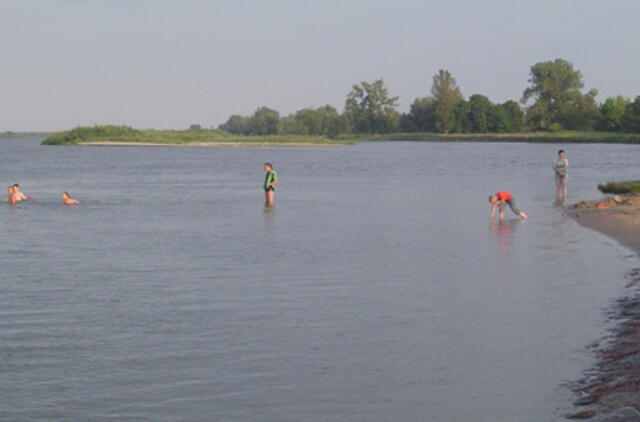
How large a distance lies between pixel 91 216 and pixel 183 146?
11275 cm

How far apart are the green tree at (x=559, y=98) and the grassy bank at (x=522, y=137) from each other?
4228 millimetres

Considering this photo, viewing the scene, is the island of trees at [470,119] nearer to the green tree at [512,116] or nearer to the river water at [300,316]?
the green tree at [512,116]

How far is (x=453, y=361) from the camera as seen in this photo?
34.0 ft

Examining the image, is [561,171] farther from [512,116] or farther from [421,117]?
[421,117]

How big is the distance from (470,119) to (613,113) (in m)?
40.0

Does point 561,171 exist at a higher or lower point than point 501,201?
higher

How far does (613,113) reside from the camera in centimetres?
14250

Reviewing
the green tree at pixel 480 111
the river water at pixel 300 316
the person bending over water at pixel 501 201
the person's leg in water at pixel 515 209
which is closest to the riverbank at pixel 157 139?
the green tree at pixel 480 111

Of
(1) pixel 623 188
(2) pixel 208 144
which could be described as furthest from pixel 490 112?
→ (1) pixel 623 188

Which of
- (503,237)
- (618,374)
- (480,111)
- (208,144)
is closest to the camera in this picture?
(618,374)

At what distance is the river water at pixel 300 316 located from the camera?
9.03 meters

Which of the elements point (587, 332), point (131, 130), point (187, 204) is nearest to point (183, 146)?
point (131, 130)

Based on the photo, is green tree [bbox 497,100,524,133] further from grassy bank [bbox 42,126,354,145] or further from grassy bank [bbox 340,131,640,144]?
grassy bank [bbox 42,126,354,145]

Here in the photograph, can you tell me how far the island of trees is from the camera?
146 m
